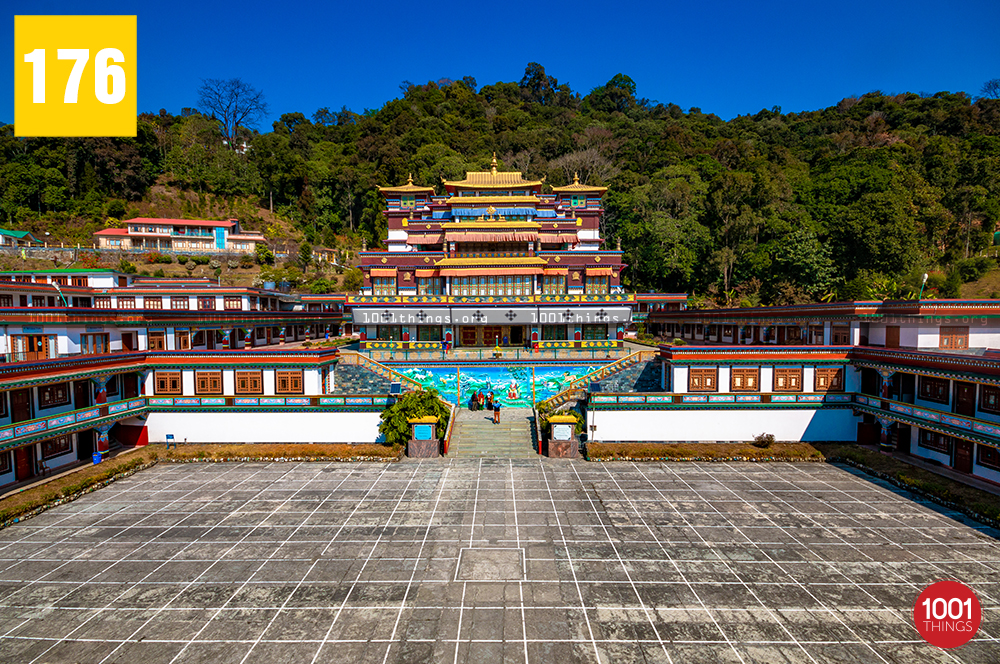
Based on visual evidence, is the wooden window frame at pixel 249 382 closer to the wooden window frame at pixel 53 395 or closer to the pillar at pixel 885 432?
the wooden window frame at pixel 53 395

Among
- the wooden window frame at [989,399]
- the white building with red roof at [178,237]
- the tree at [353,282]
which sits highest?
the white building with red roof at [178,237]

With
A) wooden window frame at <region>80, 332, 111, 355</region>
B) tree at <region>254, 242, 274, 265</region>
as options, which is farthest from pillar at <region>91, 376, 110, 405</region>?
tree at <region>254, 242, 274, 265</region>

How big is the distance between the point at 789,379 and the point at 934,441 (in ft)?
24.5

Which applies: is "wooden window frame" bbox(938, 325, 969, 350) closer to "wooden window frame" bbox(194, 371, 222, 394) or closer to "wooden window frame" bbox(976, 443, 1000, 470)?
"wooden window frame" bbox(976, 443, 1000, 470)

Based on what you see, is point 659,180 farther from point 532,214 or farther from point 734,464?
point 734,464

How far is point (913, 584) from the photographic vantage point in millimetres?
14672

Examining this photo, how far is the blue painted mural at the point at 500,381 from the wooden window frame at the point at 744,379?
10079 millimetres

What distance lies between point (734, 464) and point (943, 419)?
32.4 feet

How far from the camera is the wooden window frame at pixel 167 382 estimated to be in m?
30.6

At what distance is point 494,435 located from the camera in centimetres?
3042

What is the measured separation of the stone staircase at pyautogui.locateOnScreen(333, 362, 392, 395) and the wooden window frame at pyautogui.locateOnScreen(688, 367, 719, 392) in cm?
2201

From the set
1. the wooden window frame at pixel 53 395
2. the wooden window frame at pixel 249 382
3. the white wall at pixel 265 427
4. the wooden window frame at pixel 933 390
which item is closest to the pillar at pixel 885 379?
the wooden window frame at pixel 933 390

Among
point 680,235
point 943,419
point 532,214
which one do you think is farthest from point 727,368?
point 680,235

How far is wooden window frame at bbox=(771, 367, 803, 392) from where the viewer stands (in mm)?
30266
